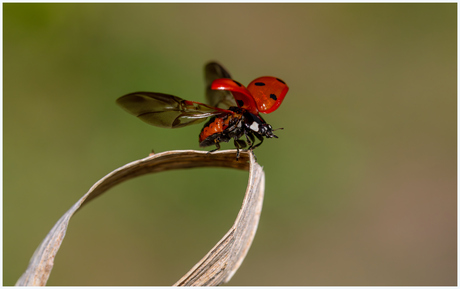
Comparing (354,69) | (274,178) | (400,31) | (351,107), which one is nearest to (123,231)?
(274,178)

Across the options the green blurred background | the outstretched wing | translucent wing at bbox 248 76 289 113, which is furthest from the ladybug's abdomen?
the green blurred background

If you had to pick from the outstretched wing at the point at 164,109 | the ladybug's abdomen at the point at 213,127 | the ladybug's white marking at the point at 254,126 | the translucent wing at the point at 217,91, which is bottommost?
the outstretched wing at the point at 164,109

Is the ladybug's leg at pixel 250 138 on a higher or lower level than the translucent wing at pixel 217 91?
lower

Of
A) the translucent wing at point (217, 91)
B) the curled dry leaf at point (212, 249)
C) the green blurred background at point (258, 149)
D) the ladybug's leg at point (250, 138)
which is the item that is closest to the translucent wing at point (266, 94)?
the ladybug's leg at point (250, 138)

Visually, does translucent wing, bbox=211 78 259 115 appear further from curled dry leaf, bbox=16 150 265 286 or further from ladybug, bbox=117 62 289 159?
curled dry leaf, bbox=16 150 265 286

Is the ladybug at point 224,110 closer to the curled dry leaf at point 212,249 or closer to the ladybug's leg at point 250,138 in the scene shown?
the ladybug's leg at point 250,138
